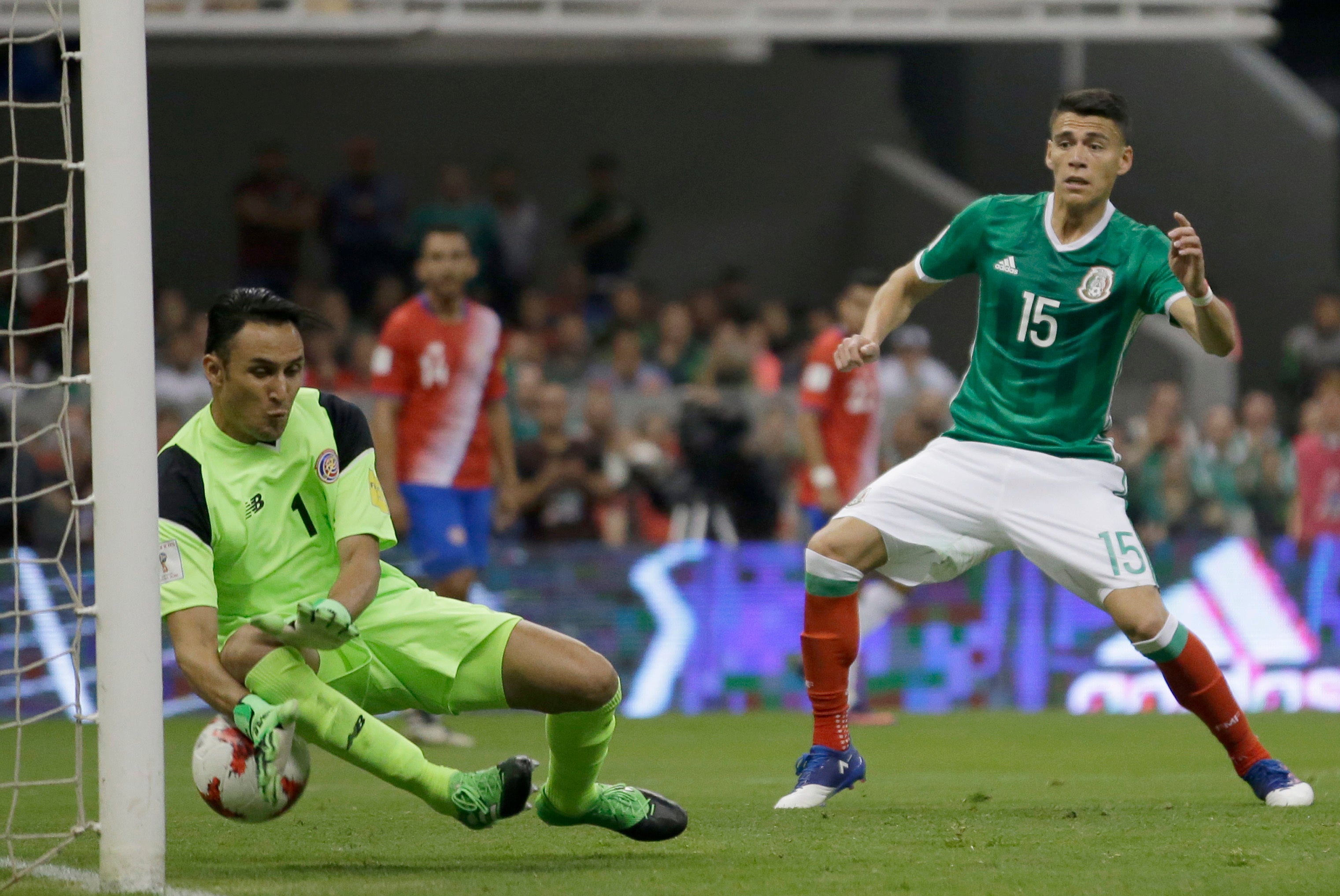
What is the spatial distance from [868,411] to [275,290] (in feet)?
24.1

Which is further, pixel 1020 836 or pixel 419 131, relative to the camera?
pixel 419 131

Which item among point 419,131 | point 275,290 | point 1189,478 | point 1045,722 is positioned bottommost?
point 1045,722

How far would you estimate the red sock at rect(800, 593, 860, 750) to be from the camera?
245 inches

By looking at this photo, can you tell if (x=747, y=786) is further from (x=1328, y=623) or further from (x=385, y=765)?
(x=1328, y=623)

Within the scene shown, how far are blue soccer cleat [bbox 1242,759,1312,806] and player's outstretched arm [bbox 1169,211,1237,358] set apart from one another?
1349mm

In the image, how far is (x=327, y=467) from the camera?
5.12 meters

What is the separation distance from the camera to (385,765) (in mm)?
4730

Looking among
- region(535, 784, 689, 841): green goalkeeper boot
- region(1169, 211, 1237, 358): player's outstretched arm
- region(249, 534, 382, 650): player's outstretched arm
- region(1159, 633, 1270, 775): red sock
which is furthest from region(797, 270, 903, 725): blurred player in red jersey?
region(249, 534, 382, 650): player's outstretched arm

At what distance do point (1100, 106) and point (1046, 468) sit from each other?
1196 mm

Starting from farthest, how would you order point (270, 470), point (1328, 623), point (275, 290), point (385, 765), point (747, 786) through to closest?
1. point (275, 290)
2. point (1328, 623)
3. point (747, 786)
4. point (270, 470)
5. point (385, 765)

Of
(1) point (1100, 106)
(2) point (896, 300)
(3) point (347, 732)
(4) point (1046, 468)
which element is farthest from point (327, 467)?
(1) point (1100, 106)

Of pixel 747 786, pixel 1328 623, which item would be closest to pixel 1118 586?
pixel 747 786

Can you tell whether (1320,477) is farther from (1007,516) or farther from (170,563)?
(170,563)

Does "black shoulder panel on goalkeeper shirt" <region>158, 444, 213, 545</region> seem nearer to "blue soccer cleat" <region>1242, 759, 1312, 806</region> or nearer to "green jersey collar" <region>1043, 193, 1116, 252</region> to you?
"green jersey collar" <region>1043, 193, 1116, 252</region>
